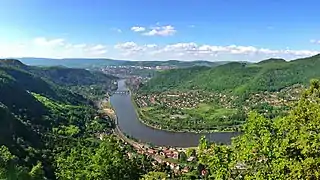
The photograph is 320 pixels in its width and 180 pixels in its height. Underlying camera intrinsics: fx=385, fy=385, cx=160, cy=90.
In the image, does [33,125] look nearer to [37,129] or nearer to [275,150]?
[37,129]

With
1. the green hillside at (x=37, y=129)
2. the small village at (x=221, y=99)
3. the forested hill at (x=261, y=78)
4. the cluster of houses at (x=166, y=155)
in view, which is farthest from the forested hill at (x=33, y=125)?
the forested hill at (x=261, y=78)

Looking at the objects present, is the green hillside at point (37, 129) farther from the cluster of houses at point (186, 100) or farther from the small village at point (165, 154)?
the cluster of houses at point (186, 100)

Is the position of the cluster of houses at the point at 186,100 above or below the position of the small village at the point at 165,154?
above

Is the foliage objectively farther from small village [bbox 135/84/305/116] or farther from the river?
small village [bbox 135/84/305/116]

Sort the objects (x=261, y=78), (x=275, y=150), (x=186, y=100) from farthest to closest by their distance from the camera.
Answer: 1. (x=261, y=78)
2. (x=186, y=100)
3. (x=275, y=150)

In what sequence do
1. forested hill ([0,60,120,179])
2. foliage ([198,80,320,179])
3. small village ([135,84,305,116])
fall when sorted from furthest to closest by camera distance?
small village ([135,84,305,116]), forested hill ([0,60,120,179]), foliage ([198,80,320,179])

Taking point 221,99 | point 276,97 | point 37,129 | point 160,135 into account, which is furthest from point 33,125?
point 276,97

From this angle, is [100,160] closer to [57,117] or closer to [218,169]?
[218,169]

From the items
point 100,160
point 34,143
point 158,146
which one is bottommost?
point 158,146

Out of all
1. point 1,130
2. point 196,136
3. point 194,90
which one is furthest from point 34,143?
point 194,90

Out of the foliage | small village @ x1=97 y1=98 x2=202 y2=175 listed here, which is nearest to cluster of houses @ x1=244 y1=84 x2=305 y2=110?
small village @ x1=97 y1=98 x2=202 y2=175

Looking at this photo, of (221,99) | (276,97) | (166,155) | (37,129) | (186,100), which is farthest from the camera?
(186,100)
